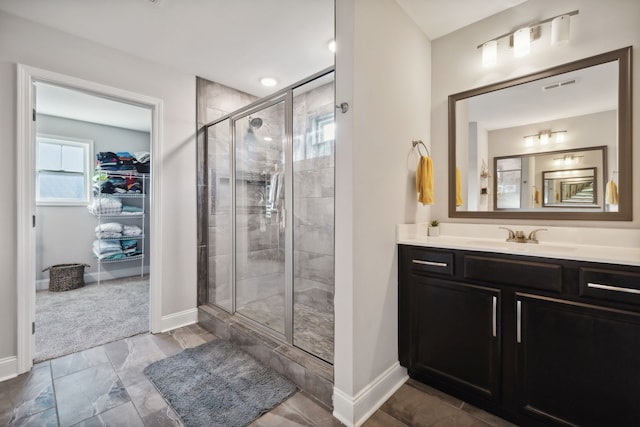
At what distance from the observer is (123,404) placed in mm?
1605

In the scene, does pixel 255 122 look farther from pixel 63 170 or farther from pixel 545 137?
pixel 63 170

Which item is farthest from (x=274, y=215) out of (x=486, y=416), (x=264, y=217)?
(x=486, y=416)

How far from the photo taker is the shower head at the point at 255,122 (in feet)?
8.33

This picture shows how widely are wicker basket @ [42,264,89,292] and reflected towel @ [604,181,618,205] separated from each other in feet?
18.5

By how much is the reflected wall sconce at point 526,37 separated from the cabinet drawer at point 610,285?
138cm

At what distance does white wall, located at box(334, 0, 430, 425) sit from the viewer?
58.3 inches

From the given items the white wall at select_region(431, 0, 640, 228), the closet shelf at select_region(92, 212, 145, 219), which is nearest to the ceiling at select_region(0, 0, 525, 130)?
the white wall at select_region(431, 0, 640, 228)

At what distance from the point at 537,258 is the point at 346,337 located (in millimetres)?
1040

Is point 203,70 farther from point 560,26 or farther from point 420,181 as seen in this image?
point 560,26

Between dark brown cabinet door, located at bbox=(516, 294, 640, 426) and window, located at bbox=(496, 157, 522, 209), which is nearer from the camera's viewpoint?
dark brown cabinet door, located at bbox=(516, 294, 640, 426)

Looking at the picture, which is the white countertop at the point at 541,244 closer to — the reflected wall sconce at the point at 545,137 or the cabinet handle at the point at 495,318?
the cabinet handle at the point at 495,318

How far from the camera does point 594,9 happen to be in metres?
1.59

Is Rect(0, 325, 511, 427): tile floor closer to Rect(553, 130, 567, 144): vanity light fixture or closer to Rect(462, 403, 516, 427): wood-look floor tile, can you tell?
Rect(462, 403, 516, 427): wood-look floor tile

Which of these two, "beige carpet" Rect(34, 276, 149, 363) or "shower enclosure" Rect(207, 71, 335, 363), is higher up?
"shower enclosure" Rect(207, 71, 335, 363)
